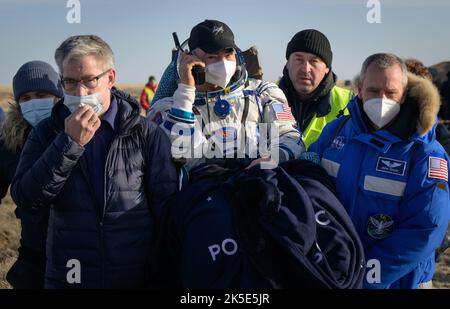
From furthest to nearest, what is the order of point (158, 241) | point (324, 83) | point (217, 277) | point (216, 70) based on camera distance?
point (324, 83)
point (216, 70)
point (158, 241)
point (217, 277)

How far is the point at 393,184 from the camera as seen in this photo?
8.72ft

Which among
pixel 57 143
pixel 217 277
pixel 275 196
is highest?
pixel 57 143

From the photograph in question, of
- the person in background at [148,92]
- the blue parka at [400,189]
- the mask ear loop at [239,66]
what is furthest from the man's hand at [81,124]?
the person in background at [148,92]

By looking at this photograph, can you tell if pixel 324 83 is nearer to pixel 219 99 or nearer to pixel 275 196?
pixel 219 99

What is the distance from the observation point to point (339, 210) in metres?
2.45

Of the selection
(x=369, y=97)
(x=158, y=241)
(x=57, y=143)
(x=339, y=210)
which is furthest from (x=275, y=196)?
(x=57, y=143)

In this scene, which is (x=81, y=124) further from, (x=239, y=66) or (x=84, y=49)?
(x=239, y=66)

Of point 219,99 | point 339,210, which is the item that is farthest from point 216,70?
point 339,210

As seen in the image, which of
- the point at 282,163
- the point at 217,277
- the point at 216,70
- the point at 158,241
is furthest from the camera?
the point at 216,70

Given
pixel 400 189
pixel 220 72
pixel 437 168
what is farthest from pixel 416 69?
pixel 220 72

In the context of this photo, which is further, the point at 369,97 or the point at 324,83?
the point at 324,83

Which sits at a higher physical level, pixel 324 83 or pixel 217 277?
pixel 324 83

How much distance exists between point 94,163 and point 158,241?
515 mm

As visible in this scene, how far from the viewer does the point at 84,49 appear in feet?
8.36
